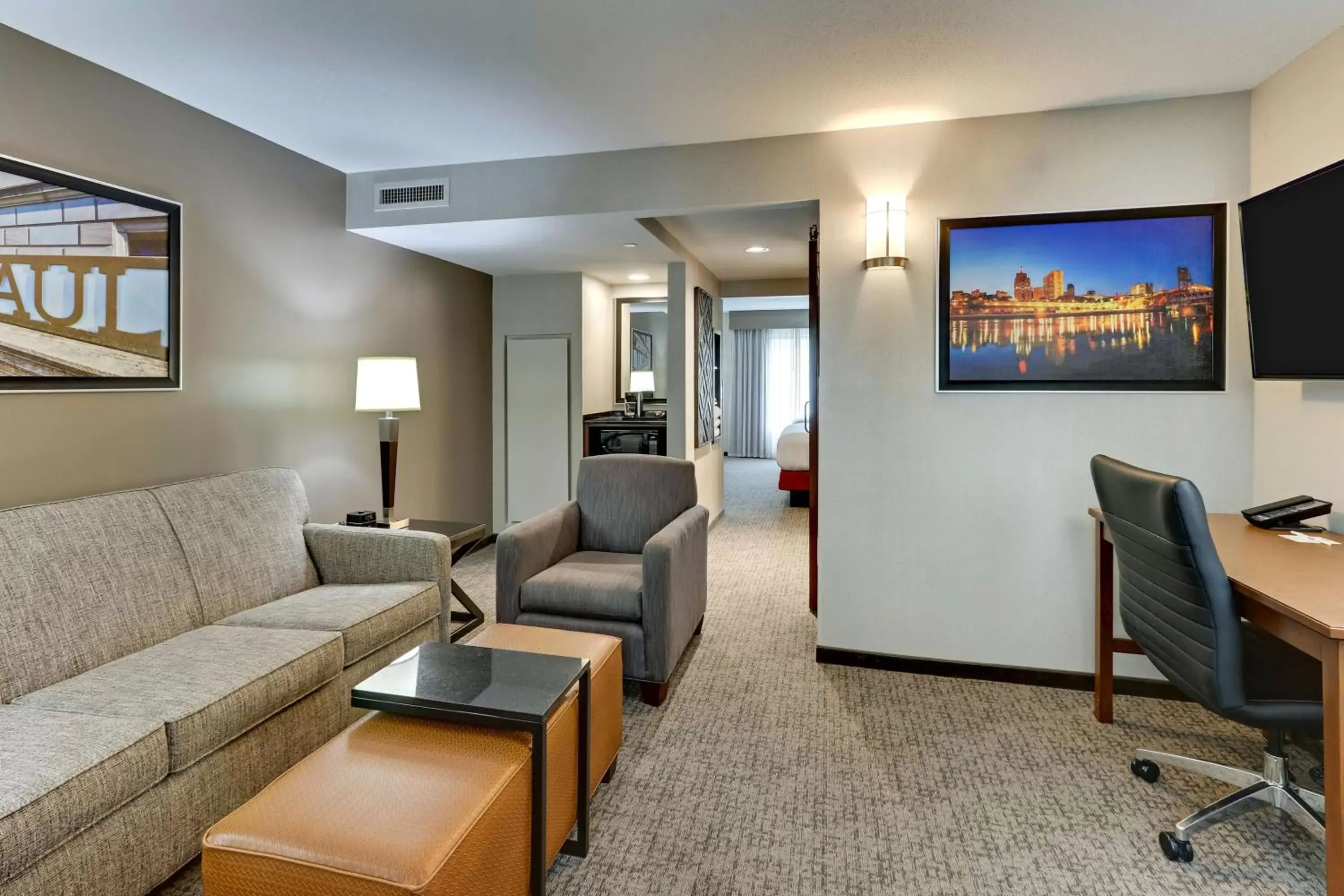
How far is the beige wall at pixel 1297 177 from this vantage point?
219 centimetres

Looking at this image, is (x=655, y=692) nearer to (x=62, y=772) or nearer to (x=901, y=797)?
(x=901, y=797)

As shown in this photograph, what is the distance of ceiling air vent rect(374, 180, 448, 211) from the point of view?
3.57 meters

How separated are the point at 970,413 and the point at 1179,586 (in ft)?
4.13

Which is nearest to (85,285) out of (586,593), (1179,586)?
(586,593)

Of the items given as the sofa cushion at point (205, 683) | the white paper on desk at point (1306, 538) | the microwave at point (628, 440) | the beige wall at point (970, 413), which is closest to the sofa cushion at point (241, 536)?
the sofa cushion at point (205, 683)

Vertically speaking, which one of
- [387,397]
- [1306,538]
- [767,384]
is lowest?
[1306,538]

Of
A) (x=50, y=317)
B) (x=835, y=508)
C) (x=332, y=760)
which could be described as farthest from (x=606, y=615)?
(x=50, y=317)

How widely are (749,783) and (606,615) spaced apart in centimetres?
87

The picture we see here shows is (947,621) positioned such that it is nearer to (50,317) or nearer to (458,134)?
(458,134)

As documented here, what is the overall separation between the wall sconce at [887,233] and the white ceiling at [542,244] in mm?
1222

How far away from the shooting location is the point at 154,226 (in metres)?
2.64

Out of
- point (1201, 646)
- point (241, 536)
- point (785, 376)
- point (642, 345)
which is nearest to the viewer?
point (1201, 646)

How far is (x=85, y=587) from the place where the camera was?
2.04m

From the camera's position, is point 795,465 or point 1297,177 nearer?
point 1297,177
